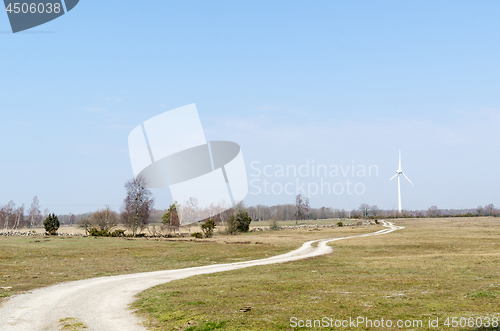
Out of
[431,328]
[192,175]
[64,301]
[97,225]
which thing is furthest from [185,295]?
[97,225]

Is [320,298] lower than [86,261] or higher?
higher

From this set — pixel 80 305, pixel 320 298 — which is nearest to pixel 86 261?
pixel 80 305

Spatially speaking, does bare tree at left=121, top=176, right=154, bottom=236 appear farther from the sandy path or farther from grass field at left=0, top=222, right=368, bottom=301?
the sandy path

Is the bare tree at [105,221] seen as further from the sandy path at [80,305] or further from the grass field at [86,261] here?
the sandy path at [80,305]

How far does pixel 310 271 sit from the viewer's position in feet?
79.2

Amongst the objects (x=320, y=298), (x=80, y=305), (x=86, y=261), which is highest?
(x=320, y=298)

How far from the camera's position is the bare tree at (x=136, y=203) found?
70.2 m

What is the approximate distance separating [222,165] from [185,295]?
127ft

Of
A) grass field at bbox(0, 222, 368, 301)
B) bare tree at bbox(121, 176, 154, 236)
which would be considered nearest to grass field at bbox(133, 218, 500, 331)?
grass field at bbox(0, 222, 368, 301)

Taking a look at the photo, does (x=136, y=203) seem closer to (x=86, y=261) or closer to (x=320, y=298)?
(x=86, y=261)

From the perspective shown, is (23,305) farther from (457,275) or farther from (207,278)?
(457,275)

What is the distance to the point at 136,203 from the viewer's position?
71.1m

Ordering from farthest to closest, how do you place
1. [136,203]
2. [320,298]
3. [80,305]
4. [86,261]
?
[136,203], [86,261], [80,305], [320,298]

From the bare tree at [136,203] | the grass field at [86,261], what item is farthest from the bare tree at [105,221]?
the grass field at [86,261]
